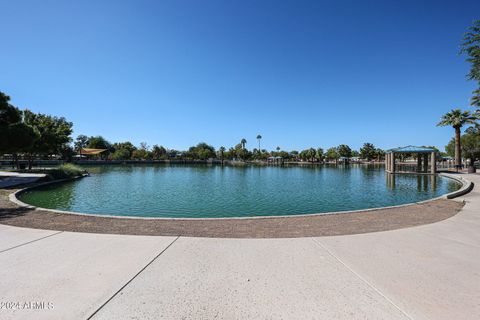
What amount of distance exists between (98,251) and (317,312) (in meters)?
4.68

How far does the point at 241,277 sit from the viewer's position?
4152mm

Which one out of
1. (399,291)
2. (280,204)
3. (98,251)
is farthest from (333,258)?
(280,204)

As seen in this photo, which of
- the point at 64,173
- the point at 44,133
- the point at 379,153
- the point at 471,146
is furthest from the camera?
the point at 379,153

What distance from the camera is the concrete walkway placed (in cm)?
324

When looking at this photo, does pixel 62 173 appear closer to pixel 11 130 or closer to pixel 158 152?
pixel 11 130

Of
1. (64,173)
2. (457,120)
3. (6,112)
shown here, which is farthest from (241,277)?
(457,120)

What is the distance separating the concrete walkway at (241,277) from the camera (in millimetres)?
3244

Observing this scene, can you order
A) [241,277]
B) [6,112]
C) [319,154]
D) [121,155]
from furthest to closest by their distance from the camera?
[319,154]
[121,155]
[6,112]
[241,277]

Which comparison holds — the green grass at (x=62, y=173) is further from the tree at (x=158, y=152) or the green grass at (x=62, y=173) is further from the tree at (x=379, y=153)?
the tree at (x=379, y=153)

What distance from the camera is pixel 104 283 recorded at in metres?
3.91

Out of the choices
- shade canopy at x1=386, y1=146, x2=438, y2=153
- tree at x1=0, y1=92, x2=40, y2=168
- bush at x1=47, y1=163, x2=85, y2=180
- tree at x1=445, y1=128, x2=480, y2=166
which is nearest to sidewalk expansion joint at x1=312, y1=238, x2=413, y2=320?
tree at x1=0, y1=92, x2=40, y2=168

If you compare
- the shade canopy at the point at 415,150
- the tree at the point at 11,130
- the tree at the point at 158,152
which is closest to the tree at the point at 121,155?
the tree at the point at 158,152

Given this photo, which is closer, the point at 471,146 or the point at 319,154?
the point at 471,146

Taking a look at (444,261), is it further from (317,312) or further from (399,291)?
(317,312)
